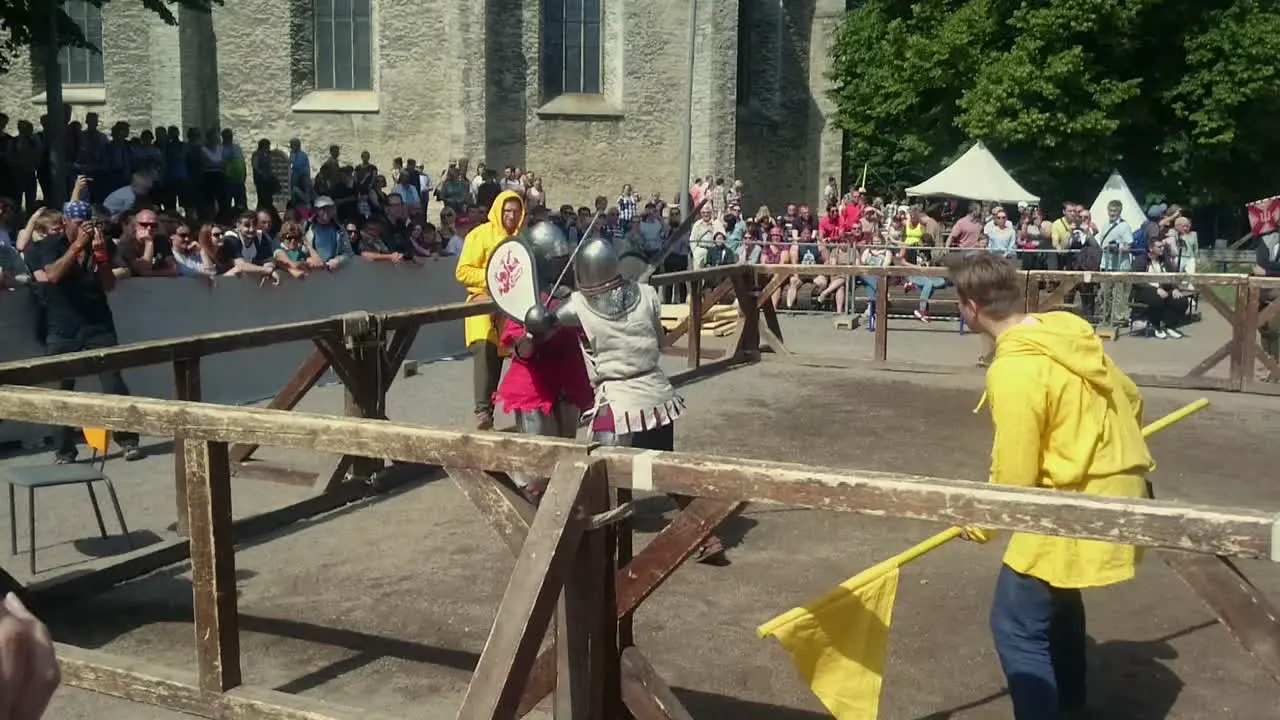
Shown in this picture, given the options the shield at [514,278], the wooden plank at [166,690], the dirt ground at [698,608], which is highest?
the shield at [514,278]

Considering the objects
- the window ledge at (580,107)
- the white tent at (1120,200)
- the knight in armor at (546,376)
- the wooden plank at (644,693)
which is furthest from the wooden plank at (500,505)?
the window ledge at (580,107)

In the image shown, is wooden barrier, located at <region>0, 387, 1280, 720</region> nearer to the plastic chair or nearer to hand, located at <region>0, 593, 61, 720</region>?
hand, located at <region>0, 593, 61, 720</region>

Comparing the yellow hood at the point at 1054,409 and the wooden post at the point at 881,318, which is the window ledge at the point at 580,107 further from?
the yellow hood at the point at 1054,409

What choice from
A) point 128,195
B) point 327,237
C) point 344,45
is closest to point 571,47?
point 344,45

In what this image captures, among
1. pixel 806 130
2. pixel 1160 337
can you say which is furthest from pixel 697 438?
pixel 806 130

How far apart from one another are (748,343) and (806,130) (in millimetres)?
19781

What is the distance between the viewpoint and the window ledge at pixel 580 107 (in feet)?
91.0

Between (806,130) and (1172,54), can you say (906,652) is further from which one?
(806,130)

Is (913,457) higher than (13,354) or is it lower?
lower

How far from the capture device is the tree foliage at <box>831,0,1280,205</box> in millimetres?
25188

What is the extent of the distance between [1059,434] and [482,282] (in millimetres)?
5829

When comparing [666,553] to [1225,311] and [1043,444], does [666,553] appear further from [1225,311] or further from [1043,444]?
[1225,311]

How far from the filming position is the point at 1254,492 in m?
8.02

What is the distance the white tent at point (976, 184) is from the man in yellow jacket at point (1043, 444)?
18.1 m
